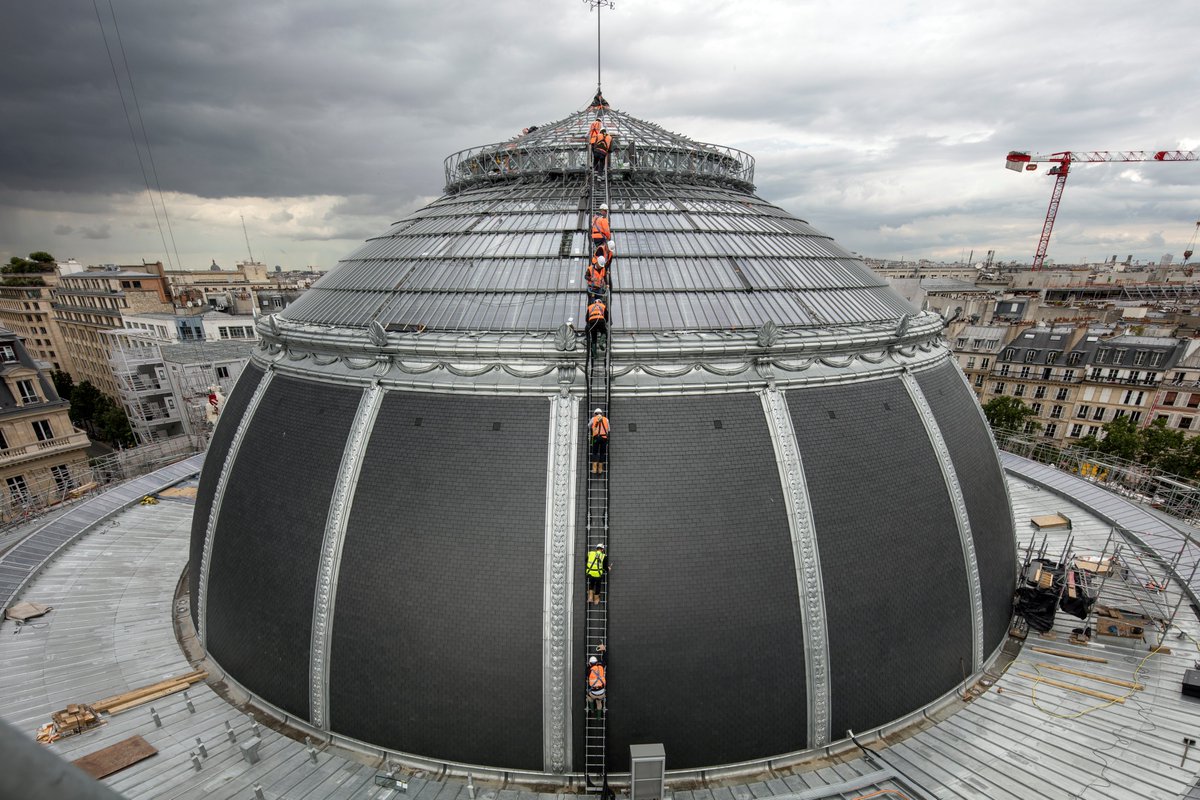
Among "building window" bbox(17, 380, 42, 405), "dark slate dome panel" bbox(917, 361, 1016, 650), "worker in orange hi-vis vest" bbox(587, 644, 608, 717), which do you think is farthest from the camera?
"building window" bbox(17, 380, 42, 405)

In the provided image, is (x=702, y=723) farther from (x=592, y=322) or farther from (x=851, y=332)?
(x=851, y=332)

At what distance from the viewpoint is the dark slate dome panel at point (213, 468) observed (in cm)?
2189

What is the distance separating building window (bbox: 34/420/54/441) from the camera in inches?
1799

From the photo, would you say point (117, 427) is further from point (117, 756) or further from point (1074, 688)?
point (1074, 688)

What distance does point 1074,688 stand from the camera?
19.0m

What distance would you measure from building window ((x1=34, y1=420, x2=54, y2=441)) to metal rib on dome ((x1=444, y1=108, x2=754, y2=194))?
44.8 metres

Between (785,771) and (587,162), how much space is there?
79.4 ft

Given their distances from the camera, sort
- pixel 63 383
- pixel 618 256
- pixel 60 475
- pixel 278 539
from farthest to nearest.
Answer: pixel 63 383
pixel 60 475
pixel 618 256
pixel 278 539

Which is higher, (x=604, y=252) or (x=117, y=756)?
(x=604, y=252)

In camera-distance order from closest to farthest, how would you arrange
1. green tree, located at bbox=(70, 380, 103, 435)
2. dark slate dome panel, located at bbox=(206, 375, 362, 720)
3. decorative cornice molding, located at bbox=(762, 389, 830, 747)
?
decorative cornice molding, located at bbox=(762, 389, 830, 747) < dark slate dome panel, located at bbox=(206, 375, 362, 720) < green tree, located at bbox=(70, 380, 103, 435)

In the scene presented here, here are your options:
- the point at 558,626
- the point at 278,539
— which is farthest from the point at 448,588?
the point at 278,539

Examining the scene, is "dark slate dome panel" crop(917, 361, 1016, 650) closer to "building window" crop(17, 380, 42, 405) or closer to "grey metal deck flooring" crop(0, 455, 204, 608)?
"grey metal deck flooring" crop(0, 455, 204, 608)

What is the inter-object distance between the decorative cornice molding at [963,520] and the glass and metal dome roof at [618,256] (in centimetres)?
395

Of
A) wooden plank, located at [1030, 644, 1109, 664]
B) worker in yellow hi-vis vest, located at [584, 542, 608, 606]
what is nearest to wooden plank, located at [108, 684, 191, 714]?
worker in yellow hi-vis vest, located at [584, 542, 608, 606]
